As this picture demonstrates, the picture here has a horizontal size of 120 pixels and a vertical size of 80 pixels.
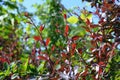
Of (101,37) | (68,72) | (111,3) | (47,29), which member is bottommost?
(68,72)

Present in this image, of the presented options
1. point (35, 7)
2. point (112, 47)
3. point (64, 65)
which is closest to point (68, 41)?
point (64, 65)

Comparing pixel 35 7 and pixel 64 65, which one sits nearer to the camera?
pixel 64 65

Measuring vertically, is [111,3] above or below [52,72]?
above

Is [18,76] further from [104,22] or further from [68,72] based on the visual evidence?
[104,22]

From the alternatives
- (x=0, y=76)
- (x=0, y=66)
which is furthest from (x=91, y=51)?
(x=0, y=66)

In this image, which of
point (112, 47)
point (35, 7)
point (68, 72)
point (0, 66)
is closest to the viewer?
point (68, 72)

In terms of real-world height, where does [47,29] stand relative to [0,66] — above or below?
above

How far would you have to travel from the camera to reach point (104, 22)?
2.20 metres

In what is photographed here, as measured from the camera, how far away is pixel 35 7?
46.5ft

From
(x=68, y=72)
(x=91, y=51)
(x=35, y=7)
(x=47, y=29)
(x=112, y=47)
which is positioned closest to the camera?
(x=68, y=72)

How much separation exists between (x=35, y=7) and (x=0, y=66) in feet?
37.3

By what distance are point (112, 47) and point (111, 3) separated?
405 mm

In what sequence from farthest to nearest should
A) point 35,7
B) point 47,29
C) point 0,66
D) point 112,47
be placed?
point 35,7, point 47,29, point 0,66, point 112,47

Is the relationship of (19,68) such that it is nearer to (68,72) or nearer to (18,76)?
(18,76)
